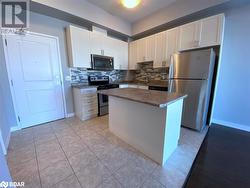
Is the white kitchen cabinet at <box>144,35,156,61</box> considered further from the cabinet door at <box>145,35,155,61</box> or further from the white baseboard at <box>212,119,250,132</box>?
the white baseboard at <box>212,119,250,132</box>

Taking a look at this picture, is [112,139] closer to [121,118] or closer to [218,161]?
[121,118]

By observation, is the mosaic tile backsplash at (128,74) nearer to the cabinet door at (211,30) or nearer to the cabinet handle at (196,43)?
the cabinet handle at (196,43)

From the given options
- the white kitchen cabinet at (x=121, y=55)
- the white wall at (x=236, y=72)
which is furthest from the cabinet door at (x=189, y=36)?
the white kitchen cabinet at (x=121, y=55)

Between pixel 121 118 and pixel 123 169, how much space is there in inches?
32.4

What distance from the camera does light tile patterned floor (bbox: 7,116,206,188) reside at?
137cm

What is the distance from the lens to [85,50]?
313 cm

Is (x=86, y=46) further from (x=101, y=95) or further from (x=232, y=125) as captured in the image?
(x=232, y=125)

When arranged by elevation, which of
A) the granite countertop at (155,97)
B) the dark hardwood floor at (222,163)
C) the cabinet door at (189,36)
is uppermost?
the cabinet door at (189,36)

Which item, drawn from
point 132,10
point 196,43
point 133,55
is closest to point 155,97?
point 196,43

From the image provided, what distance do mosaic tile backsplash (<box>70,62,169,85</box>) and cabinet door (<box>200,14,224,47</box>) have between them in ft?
4.18

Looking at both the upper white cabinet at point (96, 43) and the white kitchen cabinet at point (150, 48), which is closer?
the upper white cabinet at point (96, 43)

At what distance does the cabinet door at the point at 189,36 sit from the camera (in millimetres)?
2617

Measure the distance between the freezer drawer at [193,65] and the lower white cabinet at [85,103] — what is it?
7.00 feet

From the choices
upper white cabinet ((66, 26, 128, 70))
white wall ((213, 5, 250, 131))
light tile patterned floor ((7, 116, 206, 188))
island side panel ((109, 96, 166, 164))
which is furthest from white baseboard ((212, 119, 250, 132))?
upper white cabinet ((66, 26, 128, 70))
